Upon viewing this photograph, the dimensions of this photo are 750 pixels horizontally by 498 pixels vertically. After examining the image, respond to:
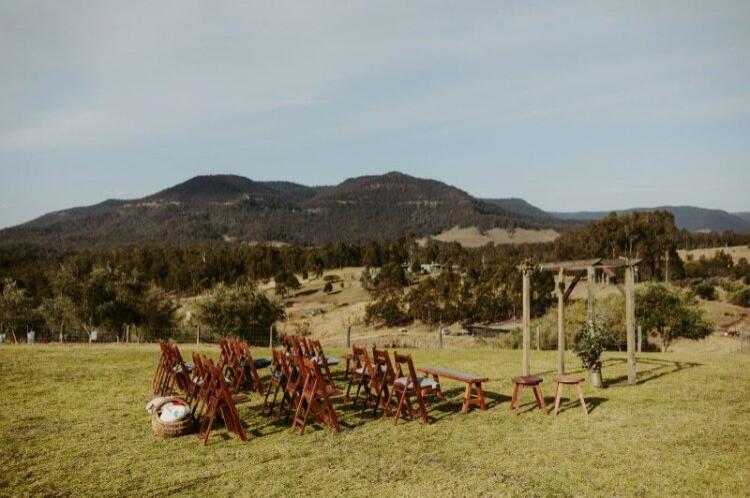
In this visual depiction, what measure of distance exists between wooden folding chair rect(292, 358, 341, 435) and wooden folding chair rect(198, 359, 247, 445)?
91 centimetres

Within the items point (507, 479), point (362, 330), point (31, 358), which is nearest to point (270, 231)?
point (362, 330)

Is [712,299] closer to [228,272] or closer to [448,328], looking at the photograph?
[448,328]

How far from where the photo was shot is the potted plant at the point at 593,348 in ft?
36.2

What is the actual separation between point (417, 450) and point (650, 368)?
8.79 meters

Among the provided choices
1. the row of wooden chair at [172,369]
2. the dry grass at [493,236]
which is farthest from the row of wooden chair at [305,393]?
the dry grass at [493,236]

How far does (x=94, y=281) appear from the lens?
40750 millimetres

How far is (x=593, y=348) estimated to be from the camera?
1109cm

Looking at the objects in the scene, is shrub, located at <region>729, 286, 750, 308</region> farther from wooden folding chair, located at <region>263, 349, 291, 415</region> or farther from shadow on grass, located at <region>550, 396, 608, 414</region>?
wooden folding chair, located at <region>263, 349, 291, 415</region>

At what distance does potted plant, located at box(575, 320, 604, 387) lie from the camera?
1104 centimetres

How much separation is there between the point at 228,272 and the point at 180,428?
315 ft

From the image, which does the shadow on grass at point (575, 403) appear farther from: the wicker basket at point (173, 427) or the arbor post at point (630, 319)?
the wicker basket at point (173, 427)

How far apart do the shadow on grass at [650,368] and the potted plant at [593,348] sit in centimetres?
51

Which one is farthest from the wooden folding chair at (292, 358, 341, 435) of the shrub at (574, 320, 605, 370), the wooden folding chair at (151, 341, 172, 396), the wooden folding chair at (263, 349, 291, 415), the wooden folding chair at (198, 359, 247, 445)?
the shrub at (574, 320, 605, 370)

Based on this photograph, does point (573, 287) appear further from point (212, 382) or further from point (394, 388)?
point (212, 382)
